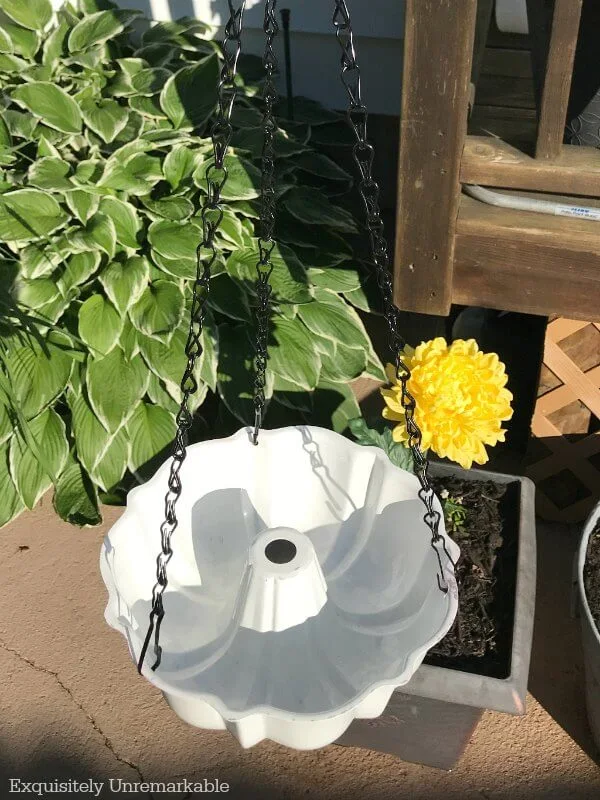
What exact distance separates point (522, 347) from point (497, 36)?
3.42 ft

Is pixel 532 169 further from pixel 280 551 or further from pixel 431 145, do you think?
pixel 280 551

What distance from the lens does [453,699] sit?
5.02 ft

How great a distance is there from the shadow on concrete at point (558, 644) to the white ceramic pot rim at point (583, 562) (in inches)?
9.9

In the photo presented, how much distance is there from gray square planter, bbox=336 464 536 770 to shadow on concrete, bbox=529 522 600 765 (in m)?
Result: 0.32

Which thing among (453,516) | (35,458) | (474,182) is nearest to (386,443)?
(453,516)

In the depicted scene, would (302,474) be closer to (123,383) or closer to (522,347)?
(123,383)

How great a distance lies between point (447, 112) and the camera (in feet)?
4.43

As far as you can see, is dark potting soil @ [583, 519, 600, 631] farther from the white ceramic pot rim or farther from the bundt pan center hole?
the bundt pan center hole

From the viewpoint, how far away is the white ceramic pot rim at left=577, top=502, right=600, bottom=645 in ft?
5.30

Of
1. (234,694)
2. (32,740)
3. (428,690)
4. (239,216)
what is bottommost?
(32,740)

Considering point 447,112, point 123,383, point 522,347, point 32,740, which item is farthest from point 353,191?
point 32,740

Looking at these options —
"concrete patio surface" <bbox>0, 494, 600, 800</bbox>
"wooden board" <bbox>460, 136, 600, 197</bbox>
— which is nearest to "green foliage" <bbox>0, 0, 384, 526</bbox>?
"concrete patio surface" <bbox>0, 494, 600, 800</bbox>

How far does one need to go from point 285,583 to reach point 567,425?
123 centimetres

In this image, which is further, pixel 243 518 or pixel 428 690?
pixel 243 518
